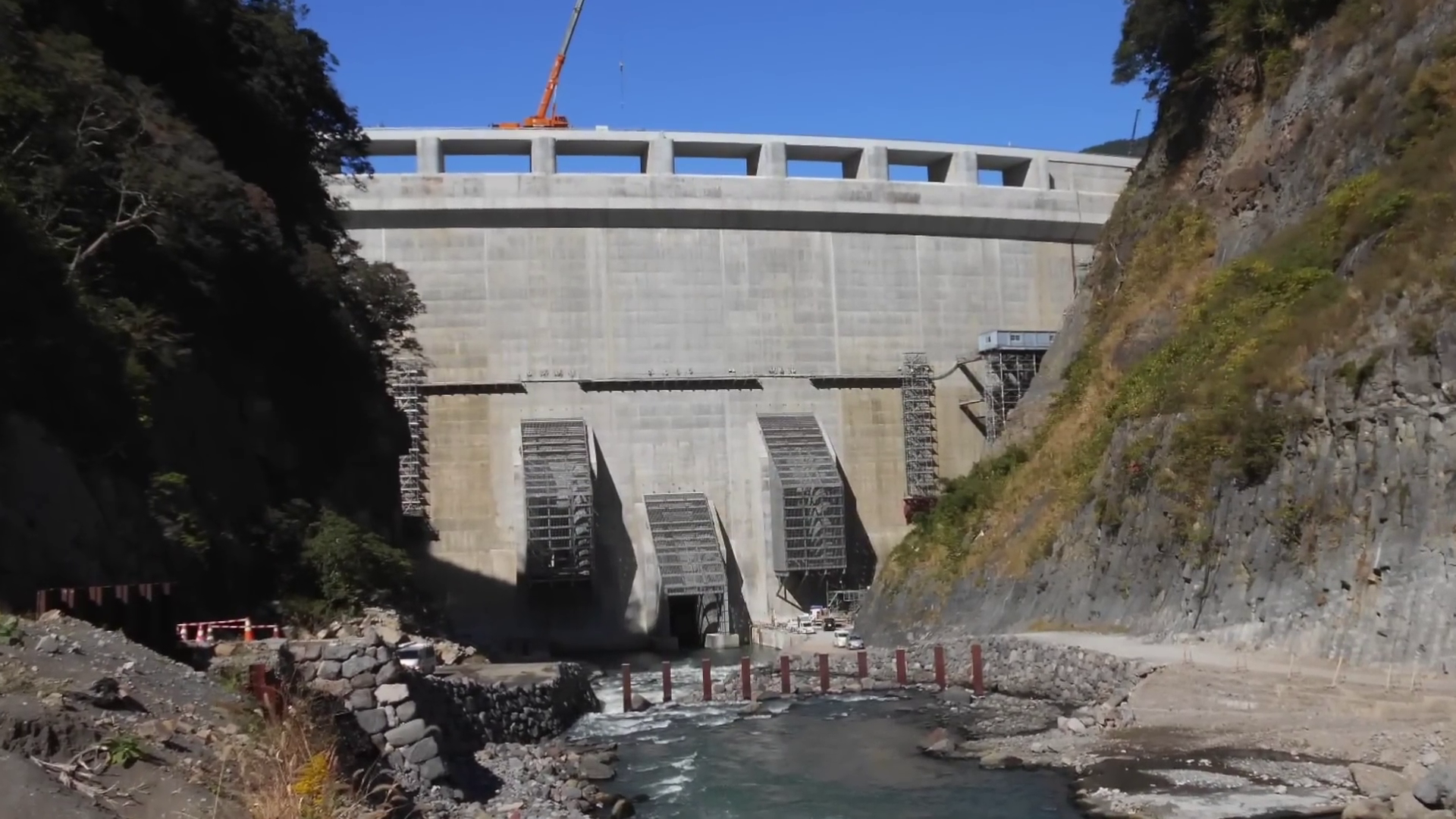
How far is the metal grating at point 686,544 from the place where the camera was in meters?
39.9

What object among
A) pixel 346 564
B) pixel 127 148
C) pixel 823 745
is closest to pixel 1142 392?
pixel 823 745

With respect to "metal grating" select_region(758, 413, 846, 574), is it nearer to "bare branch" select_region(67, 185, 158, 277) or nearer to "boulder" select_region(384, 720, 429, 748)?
"bare branch" select_region(67, 185, 158, 277)

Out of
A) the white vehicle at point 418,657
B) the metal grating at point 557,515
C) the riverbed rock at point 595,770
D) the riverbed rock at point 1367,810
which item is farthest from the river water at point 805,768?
the metal grating at point 557,515

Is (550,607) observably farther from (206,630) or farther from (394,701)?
(394,701)

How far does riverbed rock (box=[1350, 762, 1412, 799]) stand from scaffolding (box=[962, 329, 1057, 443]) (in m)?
29.8

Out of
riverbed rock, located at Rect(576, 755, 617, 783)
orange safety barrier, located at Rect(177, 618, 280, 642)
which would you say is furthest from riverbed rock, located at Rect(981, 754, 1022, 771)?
orange safety barrier, located at Rect(177, 618, 280, 642)

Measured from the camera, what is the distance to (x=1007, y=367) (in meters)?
43.7

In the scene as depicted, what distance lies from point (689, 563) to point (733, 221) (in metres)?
11.8

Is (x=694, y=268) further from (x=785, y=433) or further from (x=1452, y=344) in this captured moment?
(x=1452, y=344)

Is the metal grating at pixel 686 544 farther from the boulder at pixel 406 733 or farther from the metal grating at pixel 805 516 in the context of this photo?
the boulder at pixel 406 733

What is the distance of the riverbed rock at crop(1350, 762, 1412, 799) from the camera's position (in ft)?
42.6

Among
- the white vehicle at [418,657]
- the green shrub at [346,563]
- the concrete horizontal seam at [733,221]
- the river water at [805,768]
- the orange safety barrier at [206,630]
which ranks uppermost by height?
the concrete horizontal seam at [733,221]

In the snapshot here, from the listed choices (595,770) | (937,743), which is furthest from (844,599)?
(595,770)

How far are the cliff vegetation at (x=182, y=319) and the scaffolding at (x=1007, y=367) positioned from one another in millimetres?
21719
